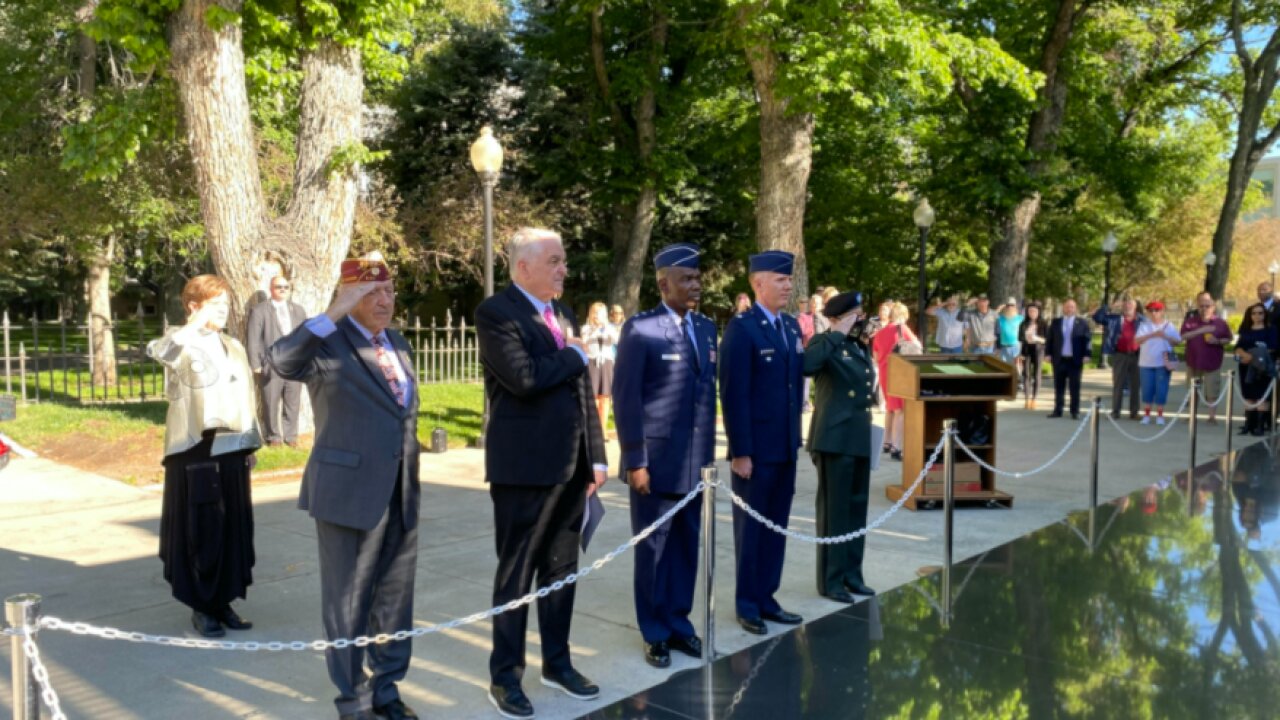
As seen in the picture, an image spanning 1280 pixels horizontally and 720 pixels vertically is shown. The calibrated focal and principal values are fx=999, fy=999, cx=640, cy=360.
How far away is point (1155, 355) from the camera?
1512 cm

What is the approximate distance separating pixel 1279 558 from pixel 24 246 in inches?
1201

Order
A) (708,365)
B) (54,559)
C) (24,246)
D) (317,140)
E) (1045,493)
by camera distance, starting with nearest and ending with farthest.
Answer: (708,365) → (54,559) → (1045,493) → (317,140) → (24,246)

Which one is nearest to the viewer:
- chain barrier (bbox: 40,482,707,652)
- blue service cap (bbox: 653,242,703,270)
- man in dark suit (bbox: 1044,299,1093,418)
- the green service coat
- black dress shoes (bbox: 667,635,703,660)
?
chain barrier (bbox: 40,482,707,652)

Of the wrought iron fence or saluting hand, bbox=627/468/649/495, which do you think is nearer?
saluting hand, bbox=627/468/649/495

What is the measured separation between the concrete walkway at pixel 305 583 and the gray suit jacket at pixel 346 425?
41.6 inches

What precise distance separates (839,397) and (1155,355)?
1097cm

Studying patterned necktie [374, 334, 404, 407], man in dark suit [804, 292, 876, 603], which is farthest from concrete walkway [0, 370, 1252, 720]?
patterned necktie [374, 334, 404, 407]

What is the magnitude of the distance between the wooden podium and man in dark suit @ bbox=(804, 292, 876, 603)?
2.77 metres

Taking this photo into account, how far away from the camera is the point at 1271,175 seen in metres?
95.2

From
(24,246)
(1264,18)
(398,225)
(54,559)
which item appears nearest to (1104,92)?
(1264,18)

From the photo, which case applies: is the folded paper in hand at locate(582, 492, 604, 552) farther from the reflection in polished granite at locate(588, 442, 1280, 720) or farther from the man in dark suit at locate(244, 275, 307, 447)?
the man in dark suit at locate(244, 275, 307, 447)

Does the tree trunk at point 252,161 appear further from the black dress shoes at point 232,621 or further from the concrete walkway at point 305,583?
the black dress shoes at point 232,621

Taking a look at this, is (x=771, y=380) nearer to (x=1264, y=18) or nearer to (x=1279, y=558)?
(x=1279, y=558)

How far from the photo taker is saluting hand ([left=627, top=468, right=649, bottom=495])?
5047 millimetres
